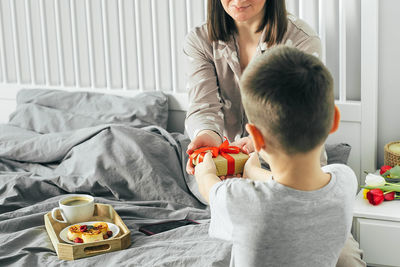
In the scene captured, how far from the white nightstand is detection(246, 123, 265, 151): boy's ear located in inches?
38.7

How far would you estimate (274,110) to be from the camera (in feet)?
3.31

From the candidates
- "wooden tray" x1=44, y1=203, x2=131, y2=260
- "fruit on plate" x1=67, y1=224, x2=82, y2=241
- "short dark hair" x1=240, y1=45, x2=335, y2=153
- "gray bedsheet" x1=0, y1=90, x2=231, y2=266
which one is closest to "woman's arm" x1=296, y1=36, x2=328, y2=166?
"gray bedsheet" x1=0, y1=90, x2=231, y2=266

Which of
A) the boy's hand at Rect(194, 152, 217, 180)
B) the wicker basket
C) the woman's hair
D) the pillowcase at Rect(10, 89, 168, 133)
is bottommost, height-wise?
the wicker basket

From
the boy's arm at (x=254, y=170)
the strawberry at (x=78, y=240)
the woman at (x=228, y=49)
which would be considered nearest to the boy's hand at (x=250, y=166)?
the boy's arm at (x=254, y=170)

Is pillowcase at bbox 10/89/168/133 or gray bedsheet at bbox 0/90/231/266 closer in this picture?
gray bedsheet at bbox 0/90/231/266

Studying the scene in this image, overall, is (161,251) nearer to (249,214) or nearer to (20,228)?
(20,228)

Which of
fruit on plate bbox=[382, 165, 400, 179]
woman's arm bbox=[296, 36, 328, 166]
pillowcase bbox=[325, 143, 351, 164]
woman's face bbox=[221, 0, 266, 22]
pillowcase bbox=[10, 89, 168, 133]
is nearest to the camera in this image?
woman's face bbox=[221, 0, 266, 22]

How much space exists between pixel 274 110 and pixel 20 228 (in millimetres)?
1079

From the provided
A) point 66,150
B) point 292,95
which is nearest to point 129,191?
point 66,150

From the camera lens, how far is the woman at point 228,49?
1898 mm

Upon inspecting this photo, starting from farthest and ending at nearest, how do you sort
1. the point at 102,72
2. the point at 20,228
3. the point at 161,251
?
the point at 102,72
the point at 20,228
the point at 161,251

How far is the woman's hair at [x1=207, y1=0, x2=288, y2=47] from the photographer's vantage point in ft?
6.25

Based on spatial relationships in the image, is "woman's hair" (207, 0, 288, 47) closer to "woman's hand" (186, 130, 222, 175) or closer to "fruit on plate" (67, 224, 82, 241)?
"woman's hand" (186, 130, 222, 175)

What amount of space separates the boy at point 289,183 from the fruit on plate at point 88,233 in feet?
2.03
